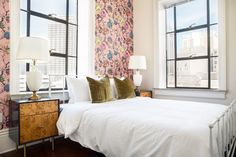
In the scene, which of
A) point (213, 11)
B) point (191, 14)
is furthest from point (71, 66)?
point (213, 11)

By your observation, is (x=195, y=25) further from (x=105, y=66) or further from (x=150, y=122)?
(x=150, y=122)

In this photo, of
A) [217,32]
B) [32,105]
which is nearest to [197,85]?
[217,32]

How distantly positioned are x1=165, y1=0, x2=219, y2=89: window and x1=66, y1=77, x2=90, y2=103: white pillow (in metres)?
2.03

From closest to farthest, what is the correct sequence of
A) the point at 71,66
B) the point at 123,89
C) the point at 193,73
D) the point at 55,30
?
1. the point at 123,89
2. the point at 55,30
3. the point at 71,66
4. the point at 193,73

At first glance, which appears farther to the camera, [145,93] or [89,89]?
[145,93]

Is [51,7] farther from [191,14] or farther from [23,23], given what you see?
[191,14]

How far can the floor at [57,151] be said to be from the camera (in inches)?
89.9

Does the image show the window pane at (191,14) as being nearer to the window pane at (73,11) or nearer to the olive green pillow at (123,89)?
the olive green pillow at (123,89)

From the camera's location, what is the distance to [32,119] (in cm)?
222

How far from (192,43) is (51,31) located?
2690 mm

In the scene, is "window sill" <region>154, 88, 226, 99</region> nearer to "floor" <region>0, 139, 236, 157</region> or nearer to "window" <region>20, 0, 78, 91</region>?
"window" <region>20, 0, 78, 91</region>

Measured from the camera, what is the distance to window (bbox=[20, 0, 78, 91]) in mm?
2758

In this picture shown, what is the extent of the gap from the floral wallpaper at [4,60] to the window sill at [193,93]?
2781 millimetres

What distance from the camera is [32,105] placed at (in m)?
2.21
